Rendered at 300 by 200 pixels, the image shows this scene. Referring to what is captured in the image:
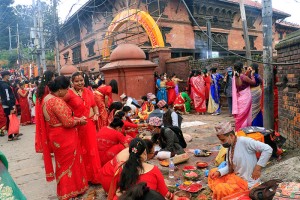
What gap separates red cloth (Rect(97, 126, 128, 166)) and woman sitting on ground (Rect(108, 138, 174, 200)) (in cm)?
153

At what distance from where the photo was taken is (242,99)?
5262mm

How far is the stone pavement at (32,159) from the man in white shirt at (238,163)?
2385 mm

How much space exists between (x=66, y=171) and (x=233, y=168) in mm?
2129

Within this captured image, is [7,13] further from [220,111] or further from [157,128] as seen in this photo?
[157,128]

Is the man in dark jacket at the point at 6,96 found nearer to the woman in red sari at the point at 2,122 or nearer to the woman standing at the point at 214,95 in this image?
the woman in red sari at the point at 2,122

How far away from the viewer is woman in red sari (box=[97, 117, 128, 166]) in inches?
155

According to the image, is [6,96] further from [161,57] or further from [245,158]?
[245,158]

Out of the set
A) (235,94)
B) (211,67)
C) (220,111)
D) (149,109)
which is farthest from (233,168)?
(211,67)

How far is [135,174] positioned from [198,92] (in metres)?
7.49

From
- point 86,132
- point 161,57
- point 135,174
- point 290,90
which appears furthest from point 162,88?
point 135,174

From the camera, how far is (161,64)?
12258 mm

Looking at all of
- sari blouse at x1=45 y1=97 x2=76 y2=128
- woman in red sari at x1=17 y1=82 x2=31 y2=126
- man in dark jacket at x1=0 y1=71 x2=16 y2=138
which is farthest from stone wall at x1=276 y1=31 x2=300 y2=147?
woman in red sari at x1=17 y1=82 x2=31 y2=126

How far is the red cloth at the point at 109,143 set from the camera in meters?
3.94

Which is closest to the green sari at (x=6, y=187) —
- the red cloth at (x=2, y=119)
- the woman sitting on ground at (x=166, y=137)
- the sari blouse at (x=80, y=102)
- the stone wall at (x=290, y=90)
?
the sari blouse at (x=80, y=102)
